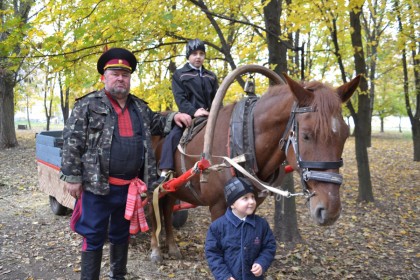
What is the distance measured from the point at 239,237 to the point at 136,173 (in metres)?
1.33

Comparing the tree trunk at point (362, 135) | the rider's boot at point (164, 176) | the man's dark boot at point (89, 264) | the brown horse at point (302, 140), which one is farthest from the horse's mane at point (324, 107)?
the tree trunk at point (362, 135)

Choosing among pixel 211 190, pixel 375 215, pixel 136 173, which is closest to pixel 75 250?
pixel 136 173

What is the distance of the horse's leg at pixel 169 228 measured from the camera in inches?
189

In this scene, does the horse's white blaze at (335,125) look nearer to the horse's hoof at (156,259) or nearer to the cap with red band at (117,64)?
the cap with red band at (117,64)

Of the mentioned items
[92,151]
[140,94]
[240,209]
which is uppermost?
[140,94]

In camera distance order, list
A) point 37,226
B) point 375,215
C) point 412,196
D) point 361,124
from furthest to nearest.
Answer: point 412,196
point 361,124
point 375,215
point 37,226

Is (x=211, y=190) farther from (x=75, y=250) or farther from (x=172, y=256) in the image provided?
(x=75, y=250)

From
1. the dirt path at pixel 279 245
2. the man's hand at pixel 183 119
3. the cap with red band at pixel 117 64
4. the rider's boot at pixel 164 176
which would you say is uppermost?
the cap with red band at pixel 117 64

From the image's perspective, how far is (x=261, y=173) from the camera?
3.02 metres

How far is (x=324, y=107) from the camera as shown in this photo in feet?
7.86

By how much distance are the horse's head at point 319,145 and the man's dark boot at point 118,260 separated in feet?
7.04

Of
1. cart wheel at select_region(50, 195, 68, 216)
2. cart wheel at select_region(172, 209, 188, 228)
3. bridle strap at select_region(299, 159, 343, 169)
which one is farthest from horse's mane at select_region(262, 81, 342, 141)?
cart wheel at select_region(50, 195, 68, 216)

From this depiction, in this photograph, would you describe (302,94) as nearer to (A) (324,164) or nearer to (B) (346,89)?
(B) (346,89)

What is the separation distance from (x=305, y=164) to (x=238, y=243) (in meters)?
0.77
